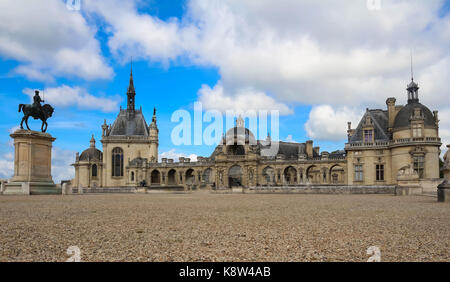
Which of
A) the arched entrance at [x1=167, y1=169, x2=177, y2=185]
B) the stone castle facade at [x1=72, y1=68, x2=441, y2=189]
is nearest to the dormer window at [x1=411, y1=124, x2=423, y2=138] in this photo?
the stone castle facade at [x1=72, y1=68, x2=441, y2=189]

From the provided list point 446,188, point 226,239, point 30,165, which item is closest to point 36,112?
point 30,165

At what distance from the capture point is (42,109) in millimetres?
27500

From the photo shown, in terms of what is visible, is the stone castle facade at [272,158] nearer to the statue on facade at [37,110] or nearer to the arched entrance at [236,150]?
the arched entrance at [236,150]

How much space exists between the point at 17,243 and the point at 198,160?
5328 centimetres

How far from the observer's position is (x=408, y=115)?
40.5 metres

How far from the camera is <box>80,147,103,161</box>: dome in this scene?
69625mm

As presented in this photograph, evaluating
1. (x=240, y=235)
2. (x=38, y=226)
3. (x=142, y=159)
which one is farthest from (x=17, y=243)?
(x=142, y=159)

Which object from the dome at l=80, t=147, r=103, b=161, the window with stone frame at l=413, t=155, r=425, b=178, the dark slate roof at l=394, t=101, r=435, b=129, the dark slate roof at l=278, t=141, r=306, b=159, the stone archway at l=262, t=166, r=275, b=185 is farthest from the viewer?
the dome at l=80, t=147, r=103, b=161

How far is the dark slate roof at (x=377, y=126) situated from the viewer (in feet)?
141

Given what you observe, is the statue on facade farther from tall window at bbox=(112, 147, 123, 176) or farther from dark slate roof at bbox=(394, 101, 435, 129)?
tall window at bbox=(112, 147, 123, 176)

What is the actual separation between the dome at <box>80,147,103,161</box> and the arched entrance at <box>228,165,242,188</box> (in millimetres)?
29316

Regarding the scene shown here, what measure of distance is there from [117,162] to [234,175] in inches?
996

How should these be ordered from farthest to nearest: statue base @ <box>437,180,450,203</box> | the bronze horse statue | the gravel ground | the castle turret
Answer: the castle turret
the bronze horse statue
statue base @ <box>437,180,450,203</box>
the gravel ground

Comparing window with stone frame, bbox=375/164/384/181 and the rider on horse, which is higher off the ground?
the rider on horse
